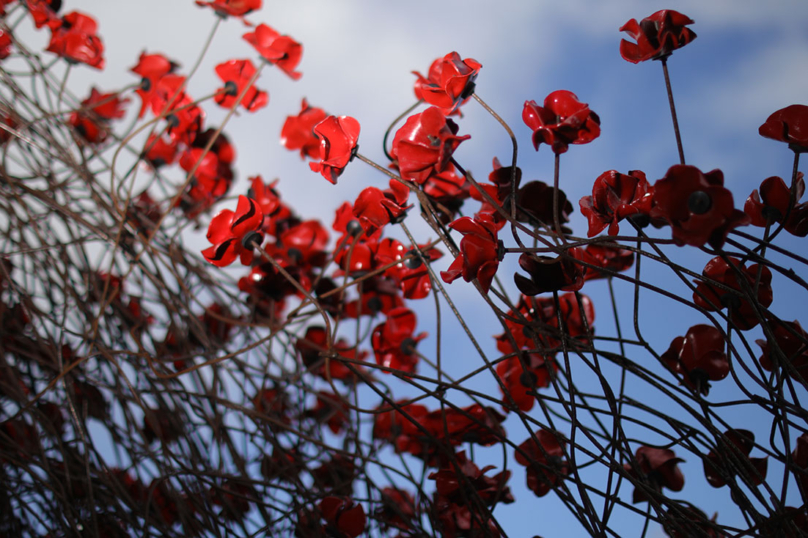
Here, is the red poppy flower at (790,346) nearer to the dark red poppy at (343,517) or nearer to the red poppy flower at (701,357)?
the red poppy flower at (701,357)

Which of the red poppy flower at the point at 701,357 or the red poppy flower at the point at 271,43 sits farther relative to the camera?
the red poppy flower at the point at 271,43

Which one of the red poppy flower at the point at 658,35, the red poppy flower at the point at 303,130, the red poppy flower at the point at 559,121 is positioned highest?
the red poppy flower at the point at 303,130

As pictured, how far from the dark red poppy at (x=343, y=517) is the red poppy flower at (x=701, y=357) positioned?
23 cm

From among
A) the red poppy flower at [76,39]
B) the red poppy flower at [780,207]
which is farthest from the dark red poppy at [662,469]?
the red poppy flower at [76,39]

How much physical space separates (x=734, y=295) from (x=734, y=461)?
93 mm

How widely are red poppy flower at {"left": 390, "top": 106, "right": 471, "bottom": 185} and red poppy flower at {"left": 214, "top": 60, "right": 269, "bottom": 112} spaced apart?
1.06 feet

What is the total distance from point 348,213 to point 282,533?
0.93 ft

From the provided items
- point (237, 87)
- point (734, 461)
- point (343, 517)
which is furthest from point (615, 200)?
point (237, 87)

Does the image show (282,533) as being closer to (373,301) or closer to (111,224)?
(373,301)

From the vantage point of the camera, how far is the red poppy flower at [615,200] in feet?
1.09

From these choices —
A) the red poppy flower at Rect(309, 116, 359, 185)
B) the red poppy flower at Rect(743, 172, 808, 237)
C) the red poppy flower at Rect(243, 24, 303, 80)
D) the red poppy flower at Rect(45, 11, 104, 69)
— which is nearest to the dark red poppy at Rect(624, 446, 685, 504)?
the red poppy flower at Rect(743, 172, 808, 237)

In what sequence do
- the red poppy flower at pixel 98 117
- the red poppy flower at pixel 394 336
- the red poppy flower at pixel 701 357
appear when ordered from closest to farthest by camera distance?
the red poppy flower at pixel 701 357 → the red poppy flower at pixel 394 336 → the red poppy flower at pixel 98 117

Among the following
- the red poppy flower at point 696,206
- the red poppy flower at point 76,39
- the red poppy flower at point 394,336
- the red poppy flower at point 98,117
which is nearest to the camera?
the red poppy flower at point 696,206

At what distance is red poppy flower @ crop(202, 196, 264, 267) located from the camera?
417 mm
